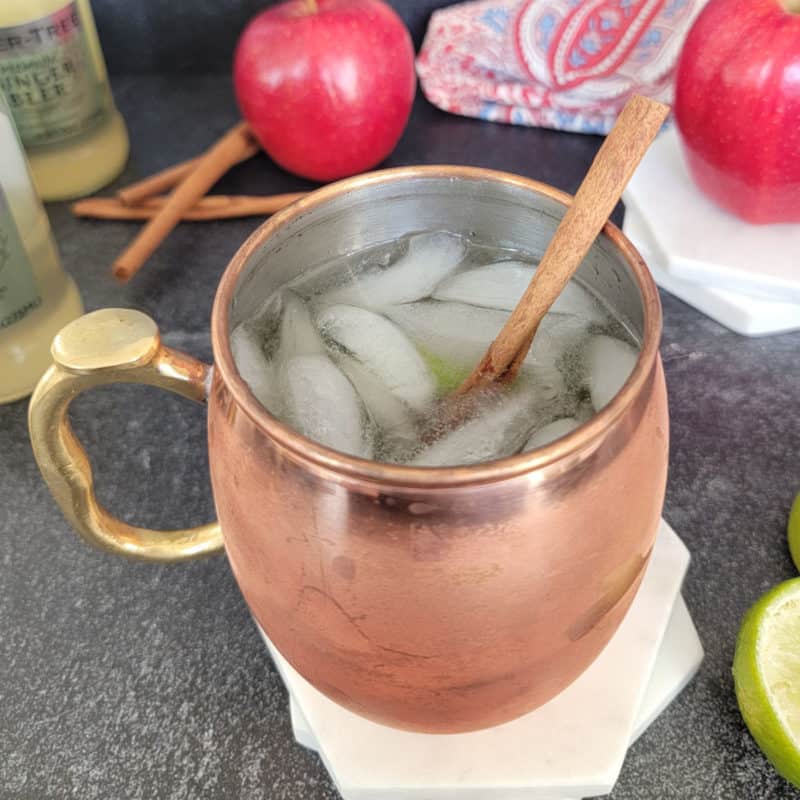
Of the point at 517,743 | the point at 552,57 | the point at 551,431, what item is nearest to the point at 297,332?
the point at 551,431

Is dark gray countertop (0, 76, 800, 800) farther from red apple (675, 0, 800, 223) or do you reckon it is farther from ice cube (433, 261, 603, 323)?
ice cube (433, 261, 603, 323)

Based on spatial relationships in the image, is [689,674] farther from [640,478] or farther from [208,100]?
[208,100]

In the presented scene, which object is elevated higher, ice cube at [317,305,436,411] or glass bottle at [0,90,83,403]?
ice cube at [317,305,436,411]

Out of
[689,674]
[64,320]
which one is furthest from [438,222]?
[64,320]

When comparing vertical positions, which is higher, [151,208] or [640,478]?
[640,478]

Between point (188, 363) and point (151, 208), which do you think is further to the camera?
point (151, 208)

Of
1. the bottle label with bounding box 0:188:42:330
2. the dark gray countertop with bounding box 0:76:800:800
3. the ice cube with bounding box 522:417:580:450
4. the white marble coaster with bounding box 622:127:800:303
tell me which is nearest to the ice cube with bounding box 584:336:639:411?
the ice cube with bounding box 522:417:580:450

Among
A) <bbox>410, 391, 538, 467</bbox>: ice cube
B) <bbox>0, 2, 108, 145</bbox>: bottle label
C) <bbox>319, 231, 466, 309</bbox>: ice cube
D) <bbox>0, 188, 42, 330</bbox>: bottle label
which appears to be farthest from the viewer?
<bbox>0, 2, 108, 145</bbox>: bottle label
